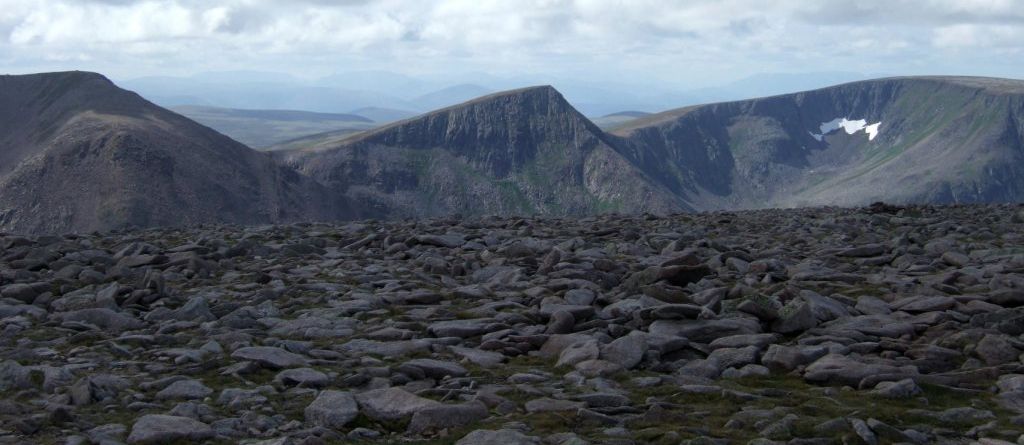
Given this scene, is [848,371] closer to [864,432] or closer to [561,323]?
[864,432]

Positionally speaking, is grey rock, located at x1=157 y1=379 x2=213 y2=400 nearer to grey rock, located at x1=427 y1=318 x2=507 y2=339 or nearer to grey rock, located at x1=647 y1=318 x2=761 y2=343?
grey rock, located at x1=427 y1=318 x2=507 y2=339

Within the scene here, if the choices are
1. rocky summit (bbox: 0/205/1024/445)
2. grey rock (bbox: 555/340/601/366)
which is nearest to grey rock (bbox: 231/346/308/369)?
rocky summit (bbox: 0/205/1024/445)

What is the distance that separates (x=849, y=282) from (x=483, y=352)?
9961 millimetres

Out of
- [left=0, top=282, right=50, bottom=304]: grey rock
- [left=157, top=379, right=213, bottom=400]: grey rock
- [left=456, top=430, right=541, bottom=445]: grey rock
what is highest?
[left=456, top=430, right=541, bottom=445]: grey rock

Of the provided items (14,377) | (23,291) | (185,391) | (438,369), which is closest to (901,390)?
(438,369)

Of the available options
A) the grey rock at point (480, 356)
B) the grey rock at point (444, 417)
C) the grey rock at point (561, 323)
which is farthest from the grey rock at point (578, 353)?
the grey rock at point (444, 417)

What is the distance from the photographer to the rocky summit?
35.6 feet

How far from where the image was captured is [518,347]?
15.0 meters

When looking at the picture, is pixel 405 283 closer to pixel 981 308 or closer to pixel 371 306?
pixel 371 306

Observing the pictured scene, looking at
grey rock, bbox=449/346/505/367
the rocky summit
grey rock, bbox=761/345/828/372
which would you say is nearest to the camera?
the rocky summit

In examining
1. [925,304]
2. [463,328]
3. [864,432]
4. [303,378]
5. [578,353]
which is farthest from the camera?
[925,304]

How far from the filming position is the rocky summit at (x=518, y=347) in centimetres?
1084

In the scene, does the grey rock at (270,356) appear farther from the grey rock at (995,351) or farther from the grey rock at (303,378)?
the grey rock at (995,351)

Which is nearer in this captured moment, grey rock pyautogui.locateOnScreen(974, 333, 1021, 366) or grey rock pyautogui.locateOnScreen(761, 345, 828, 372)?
grey rock pyautogui.locateOnScreen(761, 345, 828, 372)
